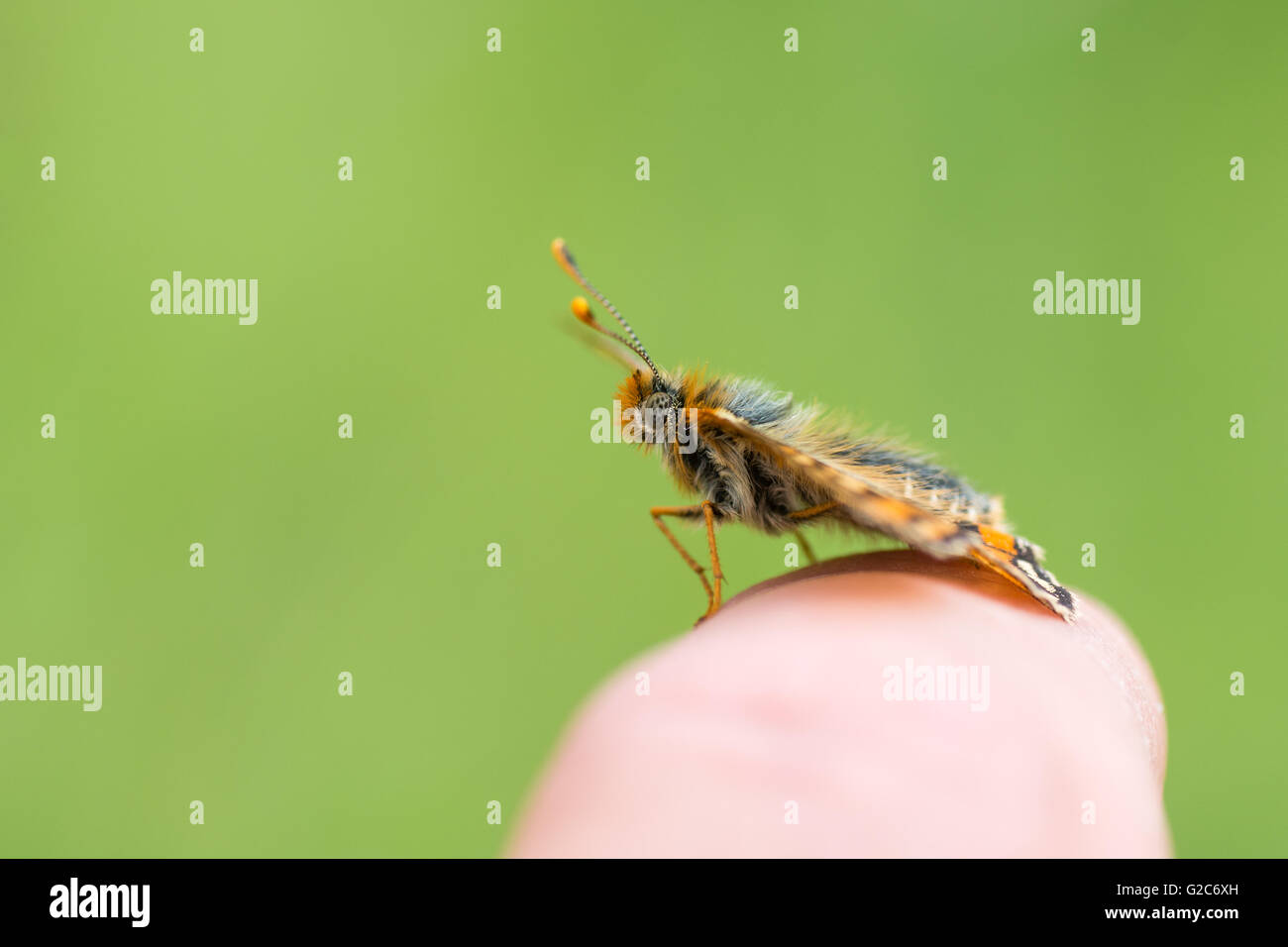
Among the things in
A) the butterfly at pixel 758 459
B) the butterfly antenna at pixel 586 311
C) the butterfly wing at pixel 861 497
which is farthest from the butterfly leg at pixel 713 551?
the butterfly antenna at pixel 586 311

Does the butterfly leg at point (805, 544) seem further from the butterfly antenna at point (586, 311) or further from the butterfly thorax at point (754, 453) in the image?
the butterfly antenna at point (586, 311)

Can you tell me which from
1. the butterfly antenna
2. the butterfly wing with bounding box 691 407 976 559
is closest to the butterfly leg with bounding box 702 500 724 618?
the butterfly wing with bounding box 691 407 976 559

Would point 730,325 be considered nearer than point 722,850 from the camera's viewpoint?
No
